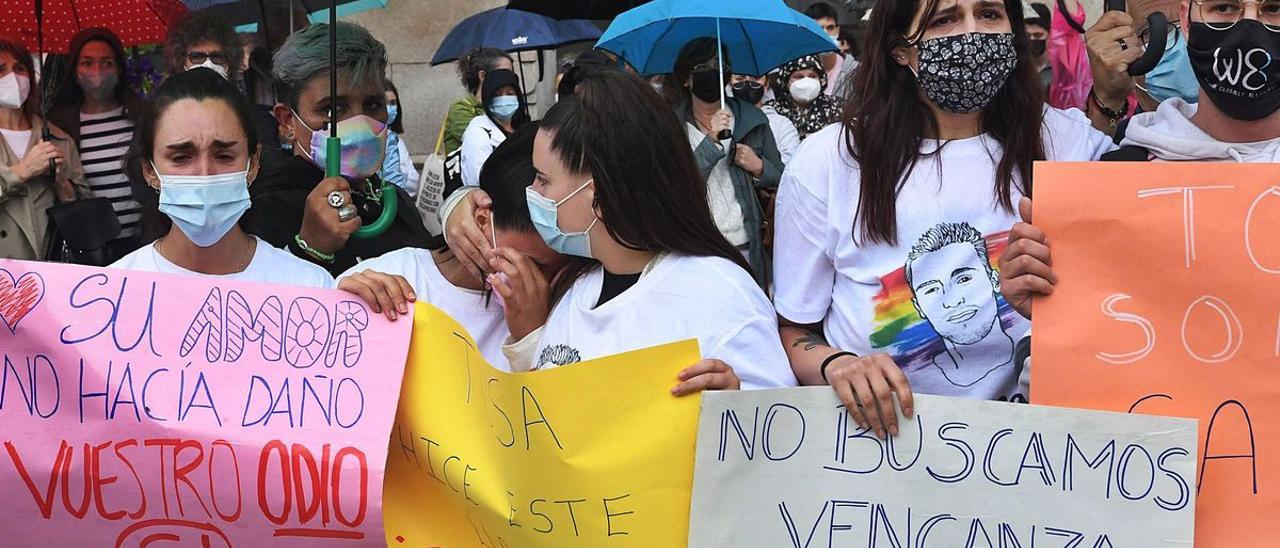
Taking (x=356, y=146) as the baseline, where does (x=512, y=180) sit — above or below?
above

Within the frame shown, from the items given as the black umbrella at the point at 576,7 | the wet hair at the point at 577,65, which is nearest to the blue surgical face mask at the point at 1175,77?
the wet hair at the point at 577,65

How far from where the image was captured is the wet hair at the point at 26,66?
5.84 m

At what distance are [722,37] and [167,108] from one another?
3.19m

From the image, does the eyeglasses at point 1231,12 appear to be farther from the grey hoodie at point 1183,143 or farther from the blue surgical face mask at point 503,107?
the blue surgical face mask at point 503,107

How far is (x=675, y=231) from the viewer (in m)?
3.04

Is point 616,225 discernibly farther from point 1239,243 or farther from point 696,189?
point 1239,243

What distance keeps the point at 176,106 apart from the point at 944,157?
76.7 inches

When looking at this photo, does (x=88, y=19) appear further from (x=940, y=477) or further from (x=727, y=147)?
(x=940, y=477)

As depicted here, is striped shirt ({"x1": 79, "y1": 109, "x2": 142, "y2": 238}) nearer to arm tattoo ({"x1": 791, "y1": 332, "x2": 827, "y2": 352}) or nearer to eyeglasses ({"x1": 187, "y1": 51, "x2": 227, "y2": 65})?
eyeglasses ({"x1": 187, "y1": 51, "x2": 227, "y2": 65})

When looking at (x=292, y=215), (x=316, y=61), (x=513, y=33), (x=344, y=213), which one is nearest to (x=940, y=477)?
(x=344, y=213)

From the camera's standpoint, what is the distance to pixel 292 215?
14.3 ft

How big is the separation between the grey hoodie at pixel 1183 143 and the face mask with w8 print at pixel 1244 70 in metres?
0.06

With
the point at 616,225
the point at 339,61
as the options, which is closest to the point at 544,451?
the point at 616,225

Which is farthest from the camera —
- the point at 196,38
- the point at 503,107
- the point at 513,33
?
the point at 513,33
